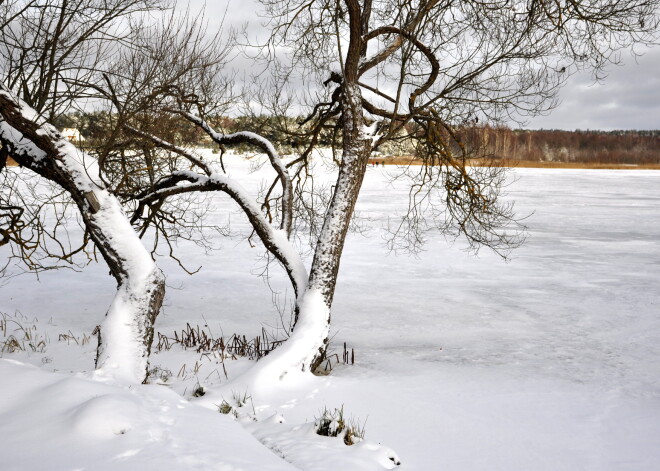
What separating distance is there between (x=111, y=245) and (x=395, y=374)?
4.10 metres

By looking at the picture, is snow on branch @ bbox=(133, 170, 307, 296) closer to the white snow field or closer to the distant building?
the distant building

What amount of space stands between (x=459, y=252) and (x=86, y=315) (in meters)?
11.1

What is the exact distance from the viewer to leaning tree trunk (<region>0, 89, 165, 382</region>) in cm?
552

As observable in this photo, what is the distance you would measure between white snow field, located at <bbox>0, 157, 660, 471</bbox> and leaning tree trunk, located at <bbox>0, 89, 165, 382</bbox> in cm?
46

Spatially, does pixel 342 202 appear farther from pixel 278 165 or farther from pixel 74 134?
pixel 74 134

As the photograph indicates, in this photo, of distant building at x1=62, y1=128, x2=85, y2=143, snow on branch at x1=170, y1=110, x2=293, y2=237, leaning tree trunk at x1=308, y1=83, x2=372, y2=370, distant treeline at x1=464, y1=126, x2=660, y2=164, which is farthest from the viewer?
distant treeline at x1=464, y1=126, x2=660, y2=164

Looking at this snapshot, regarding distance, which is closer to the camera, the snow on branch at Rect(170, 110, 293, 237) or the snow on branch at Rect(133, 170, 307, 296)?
the snow on branch at Rect(133, 170, 307, 296)

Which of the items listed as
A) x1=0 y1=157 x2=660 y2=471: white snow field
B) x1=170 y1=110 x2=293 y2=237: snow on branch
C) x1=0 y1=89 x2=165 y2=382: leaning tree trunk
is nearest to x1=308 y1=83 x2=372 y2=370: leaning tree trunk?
x1=170 y1=110 x2=293 y2=237: snow on branch

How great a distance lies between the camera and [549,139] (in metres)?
78.8

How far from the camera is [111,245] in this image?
5.69 metres

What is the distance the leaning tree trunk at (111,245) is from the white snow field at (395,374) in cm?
46

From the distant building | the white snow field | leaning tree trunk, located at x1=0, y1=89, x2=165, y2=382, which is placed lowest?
the white snow field

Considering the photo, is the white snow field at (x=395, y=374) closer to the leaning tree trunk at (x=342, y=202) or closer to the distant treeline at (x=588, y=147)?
the leaning tree trunk at (x=342, y=202)

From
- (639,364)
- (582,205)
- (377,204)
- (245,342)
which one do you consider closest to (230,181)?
(245,342)
